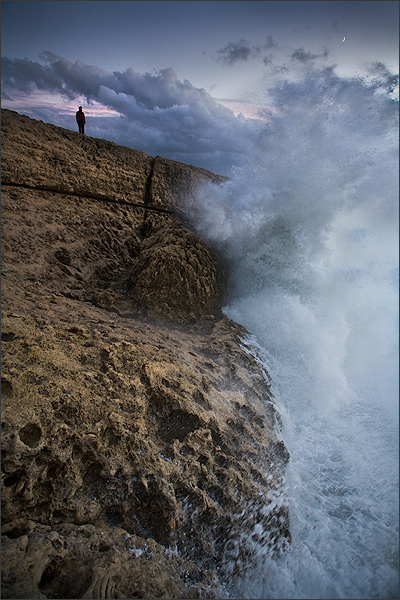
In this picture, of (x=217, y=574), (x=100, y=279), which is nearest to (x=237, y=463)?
(x=217, y=574)

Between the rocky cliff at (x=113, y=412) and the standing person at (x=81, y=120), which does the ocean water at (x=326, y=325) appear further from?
the standing person at (x=81, y=120)

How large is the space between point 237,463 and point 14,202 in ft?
10.6

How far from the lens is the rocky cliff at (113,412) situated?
145cm

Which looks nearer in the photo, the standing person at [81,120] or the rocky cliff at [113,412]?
the rocky cliff at [113,412]

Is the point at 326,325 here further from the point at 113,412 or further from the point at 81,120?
the point at 81,120

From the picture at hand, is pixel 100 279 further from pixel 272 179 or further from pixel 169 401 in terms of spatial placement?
pixel 272 179

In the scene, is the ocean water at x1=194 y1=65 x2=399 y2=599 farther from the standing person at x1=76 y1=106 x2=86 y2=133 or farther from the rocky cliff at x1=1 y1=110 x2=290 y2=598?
the standing person at x1=76 y1=106 x2=86 y2=133

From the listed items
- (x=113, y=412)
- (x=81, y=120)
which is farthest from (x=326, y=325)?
(x=81, y=120)

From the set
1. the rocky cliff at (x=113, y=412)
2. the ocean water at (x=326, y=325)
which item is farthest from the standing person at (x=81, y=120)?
the ocean water at (x=326, y=325)

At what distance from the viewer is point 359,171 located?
11.2ft

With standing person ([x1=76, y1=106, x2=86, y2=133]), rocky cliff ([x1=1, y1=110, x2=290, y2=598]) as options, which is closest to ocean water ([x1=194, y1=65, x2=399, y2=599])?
rocky cliff ([x1=1, y1=110, x2=290, y2=598])

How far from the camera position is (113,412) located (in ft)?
6.09

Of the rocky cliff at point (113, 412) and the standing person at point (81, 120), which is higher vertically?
the standing person at point (81, 120)

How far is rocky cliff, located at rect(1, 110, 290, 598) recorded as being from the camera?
57.2 inches
